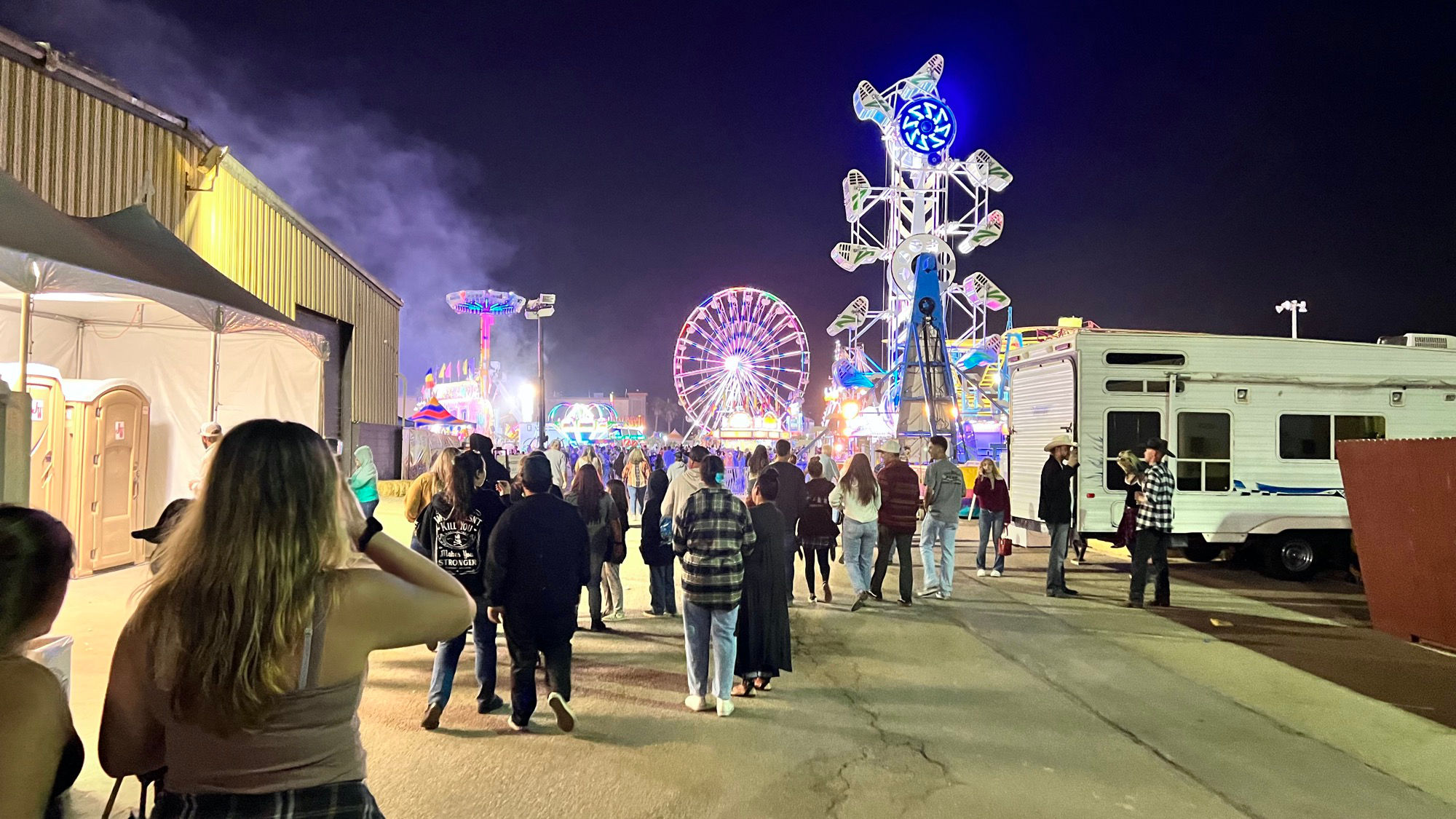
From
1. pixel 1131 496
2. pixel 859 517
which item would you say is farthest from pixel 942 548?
pixel 1131 496

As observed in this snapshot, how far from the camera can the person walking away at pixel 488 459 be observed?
6.87 m

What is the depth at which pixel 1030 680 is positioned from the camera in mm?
6102

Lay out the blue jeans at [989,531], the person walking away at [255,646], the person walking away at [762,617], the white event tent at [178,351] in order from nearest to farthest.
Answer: the person walking away at [255,646] < the person walking away at [762,617] < the white event tent at [178,351] < the blue jeans at [989,531]

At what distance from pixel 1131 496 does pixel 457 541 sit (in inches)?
287

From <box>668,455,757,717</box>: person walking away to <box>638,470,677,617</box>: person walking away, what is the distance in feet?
5.84

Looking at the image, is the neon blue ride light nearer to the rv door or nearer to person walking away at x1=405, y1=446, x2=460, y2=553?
the rv door

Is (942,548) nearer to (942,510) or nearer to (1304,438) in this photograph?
(942,510)

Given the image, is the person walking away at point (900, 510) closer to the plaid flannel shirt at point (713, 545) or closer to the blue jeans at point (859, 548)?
the blue jeans at point (859, 548)

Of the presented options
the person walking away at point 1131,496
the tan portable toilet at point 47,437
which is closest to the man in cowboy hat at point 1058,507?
the person walking away at point 1131,496

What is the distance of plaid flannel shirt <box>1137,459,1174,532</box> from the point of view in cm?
852

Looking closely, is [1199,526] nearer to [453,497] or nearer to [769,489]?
[769,489]

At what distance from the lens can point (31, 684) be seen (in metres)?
1.45

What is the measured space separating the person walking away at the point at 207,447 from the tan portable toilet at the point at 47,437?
1.24m

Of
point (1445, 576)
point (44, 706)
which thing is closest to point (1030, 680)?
point (1445, 576)
